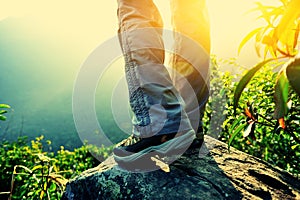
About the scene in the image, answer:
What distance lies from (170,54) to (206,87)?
278 mm

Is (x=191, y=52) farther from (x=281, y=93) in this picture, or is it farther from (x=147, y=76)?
(x=281, y=93)

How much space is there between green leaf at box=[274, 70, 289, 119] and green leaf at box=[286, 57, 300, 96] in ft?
0.28

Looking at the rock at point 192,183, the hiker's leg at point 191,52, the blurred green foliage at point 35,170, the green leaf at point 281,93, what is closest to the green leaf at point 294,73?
the green leaf at point 281,93

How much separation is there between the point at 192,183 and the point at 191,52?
702 millimetres

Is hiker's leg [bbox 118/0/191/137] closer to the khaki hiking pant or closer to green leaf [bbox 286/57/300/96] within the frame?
the khaki hiking pant

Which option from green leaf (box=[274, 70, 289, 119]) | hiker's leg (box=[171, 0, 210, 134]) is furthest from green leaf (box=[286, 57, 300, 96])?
hiker's leg (box=[171, 0, 210, 134])

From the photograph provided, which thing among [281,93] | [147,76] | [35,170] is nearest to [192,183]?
[147,76]

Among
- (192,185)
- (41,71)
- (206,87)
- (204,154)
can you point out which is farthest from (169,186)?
(41,71)

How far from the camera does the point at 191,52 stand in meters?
1.50

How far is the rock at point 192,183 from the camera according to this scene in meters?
1.07

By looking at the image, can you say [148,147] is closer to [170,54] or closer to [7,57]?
[170,54]

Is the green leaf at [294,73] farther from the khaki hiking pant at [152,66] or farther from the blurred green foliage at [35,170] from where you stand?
the blurred green foliage at [35,170]

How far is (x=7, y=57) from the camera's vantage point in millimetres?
27141

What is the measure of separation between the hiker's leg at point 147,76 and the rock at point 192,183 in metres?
0.19
